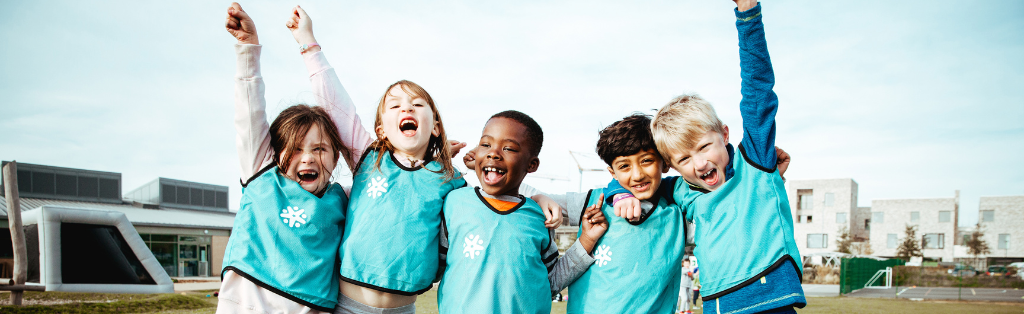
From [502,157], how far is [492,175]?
93mm

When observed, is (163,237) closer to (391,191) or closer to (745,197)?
(391,191)

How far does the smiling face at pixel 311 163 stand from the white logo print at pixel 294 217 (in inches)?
5.3

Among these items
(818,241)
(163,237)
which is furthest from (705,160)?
(818,241)

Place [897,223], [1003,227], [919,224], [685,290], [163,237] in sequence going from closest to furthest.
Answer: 1. [685,290]
2. [163,237]
3. [1003,227]
4. [919,224]
5. [897,223]

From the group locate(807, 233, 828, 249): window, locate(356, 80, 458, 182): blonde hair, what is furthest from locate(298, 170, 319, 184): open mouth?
locate(807, 233, 828, 249): window

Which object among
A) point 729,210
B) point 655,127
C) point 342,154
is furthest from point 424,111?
point 729,210

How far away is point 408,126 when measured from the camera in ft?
9.90

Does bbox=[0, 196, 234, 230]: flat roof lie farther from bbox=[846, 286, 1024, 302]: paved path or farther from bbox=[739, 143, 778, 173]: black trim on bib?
bbox=[739, 143, 778, 173]: black trim on bib

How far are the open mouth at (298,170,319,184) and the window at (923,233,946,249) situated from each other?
6463 cm

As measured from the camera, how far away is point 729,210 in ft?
8.59

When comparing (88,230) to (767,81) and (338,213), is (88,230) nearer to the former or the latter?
(338,213)

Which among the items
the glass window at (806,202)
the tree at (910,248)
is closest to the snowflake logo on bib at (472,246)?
the tree at (910,248)

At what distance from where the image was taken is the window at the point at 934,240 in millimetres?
54625

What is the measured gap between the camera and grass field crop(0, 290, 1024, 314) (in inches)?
402
